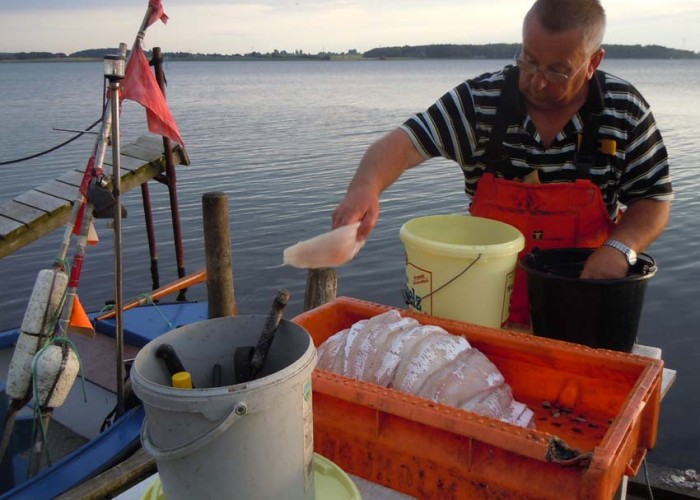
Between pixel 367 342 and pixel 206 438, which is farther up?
pixel 206 438

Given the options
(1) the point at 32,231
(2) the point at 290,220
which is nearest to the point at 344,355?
(1) the point at 32,231

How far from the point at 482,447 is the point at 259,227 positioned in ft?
44.7

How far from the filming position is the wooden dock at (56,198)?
27.6 ft

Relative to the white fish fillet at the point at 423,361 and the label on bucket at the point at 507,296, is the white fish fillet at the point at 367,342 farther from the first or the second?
the label on bucket at the point at 507,296

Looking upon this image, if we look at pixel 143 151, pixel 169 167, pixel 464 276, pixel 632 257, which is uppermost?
pixel 632 257

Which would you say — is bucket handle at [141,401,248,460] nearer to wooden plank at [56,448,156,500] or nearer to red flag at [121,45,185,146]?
wooden plank at [56,448,156,500]

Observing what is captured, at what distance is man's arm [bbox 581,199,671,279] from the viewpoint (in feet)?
9.85

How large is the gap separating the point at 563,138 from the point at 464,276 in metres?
0.97

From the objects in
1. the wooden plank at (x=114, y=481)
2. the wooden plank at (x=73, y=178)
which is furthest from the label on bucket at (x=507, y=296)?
the wooden plank at (x=73, y=178)

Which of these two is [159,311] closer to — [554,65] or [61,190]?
[61,190]

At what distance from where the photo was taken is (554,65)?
307 cm

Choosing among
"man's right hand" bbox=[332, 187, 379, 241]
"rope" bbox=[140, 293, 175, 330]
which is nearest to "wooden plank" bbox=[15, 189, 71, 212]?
"rope" bbox=[140, 293, 175, 330]

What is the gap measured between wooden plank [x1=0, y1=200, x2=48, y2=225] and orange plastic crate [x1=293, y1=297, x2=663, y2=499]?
7169 mm

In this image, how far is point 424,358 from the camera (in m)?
2.55
